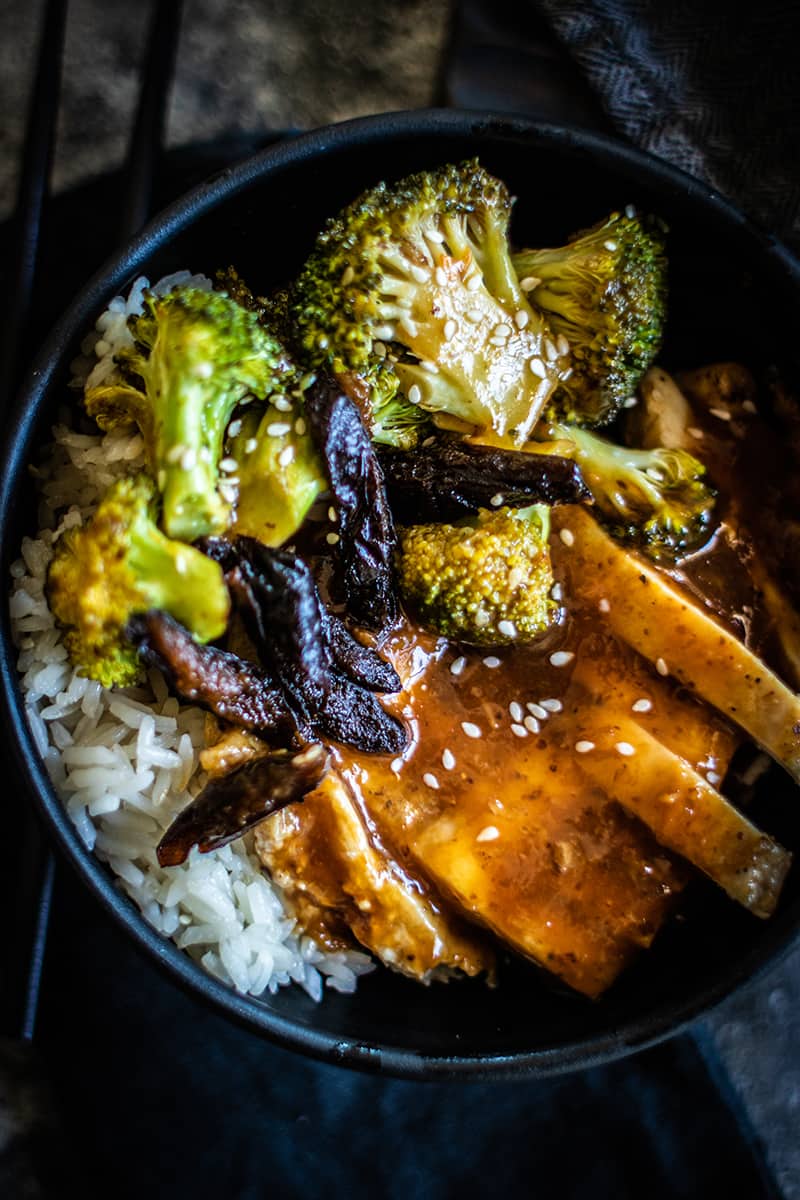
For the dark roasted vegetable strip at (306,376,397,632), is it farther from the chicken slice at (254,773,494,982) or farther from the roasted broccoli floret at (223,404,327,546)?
the chicken slice at (254,773,494,982)

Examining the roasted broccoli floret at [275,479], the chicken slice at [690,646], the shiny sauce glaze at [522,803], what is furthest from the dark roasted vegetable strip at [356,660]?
the chicken slice at [690,646]

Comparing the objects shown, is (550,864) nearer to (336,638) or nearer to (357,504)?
(336,638)

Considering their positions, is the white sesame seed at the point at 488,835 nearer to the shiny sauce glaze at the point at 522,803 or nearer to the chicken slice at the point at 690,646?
the shiny sauce glaze at the point at 522,803

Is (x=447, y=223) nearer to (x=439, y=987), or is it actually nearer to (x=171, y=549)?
(x=171, y=549)

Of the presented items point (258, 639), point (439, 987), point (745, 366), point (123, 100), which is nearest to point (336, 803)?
point (258, 639)

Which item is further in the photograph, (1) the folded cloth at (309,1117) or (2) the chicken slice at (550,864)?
(1) the folded cloth at (309,1117)

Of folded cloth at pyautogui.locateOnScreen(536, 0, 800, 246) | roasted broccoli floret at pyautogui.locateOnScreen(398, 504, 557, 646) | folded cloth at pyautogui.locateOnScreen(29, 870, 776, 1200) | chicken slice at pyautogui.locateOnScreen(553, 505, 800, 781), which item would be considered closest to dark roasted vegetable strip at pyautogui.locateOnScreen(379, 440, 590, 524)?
roasted broccoli floret at pyautogui.locateOnScreen(398, 504, 557, 646)
